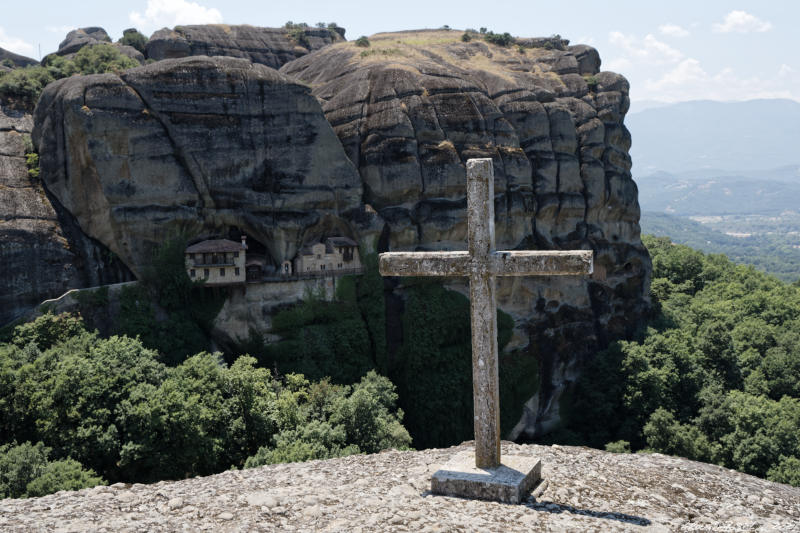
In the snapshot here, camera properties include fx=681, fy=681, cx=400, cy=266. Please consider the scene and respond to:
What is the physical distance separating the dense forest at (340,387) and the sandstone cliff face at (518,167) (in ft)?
7.35

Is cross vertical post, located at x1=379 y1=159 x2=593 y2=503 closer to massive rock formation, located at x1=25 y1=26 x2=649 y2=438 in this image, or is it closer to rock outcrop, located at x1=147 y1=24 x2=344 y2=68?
massive rock formation, located at x1=25 y1=26 x2=649 y2=438

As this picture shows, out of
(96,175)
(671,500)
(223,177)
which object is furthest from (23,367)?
(671,500)

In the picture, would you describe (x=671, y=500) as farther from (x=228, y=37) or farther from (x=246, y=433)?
(x=228, y=37)

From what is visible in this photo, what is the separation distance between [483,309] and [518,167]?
31809mm

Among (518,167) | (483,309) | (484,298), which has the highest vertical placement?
(518,167)

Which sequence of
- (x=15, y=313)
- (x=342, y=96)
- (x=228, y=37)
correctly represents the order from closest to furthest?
(x=15, y=313)
(x=342, y=96)
(x=228, y=37)

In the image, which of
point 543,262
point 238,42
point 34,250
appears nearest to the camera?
point 543,262

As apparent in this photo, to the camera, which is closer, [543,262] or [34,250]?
[543,262]

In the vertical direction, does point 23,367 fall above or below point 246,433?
above

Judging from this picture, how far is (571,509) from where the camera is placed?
1296 cm

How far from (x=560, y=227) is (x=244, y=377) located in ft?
91.2

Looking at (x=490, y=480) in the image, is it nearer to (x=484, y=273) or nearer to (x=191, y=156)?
(x=484, y=273)

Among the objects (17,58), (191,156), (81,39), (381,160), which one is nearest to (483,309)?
(191,156)

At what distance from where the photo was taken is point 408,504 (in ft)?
43.1
